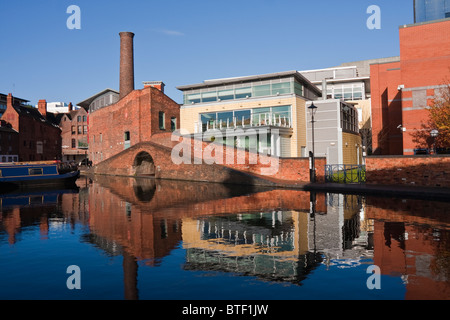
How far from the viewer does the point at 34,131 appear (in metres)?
59.7

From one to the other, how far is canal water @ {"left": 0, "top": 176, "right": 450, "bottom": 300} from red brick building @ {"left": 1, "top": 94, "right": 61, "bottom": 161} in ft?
162

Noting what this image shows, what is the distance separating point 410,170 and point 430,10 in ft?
446

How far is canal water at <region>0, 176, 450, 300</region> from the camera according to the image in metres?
5.29

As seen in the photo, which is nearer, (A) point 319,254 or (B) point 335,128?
(A) point 319,254

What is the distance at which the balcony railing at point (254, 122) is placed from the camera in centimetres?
3034

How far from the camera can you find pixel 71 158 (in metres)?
70.9

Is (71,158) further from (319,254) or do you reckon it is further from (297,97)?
(319,254)

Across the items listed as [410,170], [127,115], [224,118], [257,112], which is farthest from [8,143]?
[410,170]

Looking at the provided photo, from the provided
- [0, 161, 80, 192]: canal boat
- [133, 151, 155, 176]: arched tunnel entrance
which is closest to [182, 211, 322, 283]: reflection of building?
[0, 161, 80, 192]: canal boat

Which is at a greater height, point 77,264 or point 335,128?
point 335,128
